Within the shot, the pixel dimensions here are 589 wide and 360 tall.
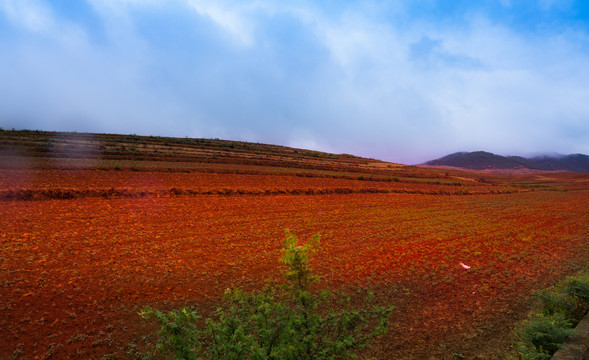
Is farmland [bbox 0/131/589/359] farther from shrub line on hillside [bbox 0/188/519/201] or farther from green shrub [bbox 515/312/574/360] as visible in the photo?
green shrub [bbox 515/312/574/360]

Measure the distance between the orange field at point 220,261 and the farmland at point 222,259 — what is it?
0.11 feet

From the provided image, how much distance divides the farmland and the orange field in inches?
1.3

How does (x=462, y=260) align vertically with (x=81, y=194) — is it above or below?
below

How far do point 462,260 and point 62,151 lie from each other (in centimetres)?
3765

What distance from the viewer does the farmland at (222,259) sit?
5.26 m

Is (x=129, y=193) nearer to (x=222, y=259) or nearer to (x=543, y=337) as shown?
(x=222, y=259)

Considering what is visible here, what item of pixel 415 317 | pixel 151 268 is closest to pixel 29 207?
pixel 151 268

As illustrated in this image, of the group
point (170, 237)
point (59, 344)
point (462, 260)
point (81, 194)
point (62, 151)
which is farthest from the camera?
point (62, 151)

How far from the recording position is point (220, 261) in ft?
27.8

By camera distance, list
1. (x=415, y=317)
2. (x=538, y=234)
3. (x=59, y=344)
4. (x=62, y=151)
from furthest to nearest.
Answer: (x=62, y=151)
(x=538, y=234)
(x=415, y=317)
(x=59, y=344)

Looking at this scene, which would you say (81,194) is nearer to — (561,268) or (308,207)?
(308,207)

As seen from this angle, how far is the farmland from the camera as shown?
17.3 feet

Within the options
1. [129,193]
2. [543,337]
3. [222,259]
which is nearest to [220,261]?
[222,259]

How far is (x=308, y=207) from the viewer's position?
58.2 ft
